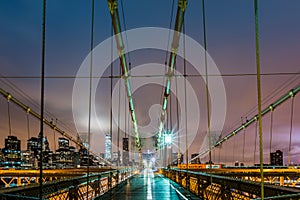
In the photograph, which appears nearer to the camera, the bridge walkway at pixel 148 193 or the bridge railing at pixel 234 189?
the bridge railing at pixel 234 189

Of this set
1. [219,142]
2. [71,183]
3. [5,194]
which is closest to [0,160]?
[219,142]

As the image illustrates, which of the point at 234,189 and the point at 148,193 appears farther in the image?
the point at 148,193

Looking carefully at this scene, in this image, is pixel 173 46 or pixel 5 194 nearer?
pixel 5 194

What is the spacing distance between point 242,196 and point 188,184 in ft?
20.9

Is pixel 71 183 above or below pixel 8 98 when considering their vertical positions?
below

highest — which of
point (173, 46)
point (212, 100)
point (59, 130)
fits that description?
point (173, 46)

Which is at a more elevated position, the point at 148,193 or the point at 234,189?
the point at 234,189

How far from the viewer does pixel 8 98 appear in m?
17.1

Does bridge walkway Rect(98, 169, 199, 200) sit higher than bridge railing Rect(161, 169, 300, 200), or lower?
lower

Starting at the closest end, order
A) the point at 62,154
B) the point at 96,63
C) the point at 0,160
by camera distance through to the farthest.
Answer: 1. the point at 96,63
2. the point at 0,160
3. the point at 62,154

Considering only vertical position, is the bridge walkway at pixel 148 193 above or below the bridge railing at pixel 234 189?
below

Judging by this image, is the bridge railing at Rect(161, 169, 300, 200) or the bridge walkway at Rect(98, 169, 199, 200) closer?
the bridge railing at Rect(161, 169, 300, 200)

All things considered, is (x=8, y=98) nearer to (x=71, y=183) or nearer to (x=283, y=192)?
(x=71, y=183)

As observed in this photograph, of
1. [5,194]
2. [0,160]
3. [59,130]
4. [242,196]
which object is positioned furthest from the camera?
[0,160]
